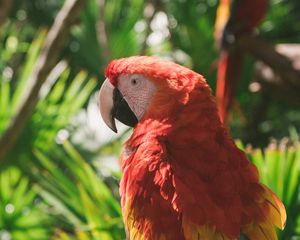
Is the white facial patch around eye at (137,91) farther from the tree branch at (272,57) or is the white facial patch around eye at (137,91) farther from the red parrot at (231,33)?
the tree branch at (272,57)

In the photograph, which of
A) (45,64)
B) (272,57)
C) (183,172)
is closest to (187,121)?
(183,172)

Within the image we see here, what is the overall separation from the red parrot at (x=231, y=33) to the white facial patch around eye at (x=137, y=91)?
102 centimetres

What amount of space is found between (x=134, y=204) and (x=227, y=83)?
3.99ft

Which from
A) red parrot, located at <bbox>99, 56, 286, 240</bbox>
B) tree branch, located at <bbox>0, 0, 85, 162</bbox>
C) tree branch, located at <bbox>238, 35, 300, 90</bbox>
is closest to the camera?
red parrot, located at <bbox>99, 56, 286, 240</bbox>

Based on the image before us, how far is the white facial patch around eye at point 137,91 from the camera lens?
3.30 ft

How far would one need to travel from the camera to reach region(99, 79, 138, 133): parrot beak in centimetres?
106

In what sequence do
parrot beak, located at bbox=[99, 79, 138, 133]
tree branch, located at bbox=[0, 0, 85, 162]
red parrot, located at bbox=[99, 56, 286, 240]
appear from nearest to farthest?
red parrot, located at bbox=[99, 56, 286, 240]
parrot beak, located at bbox=[99, 79, 138, 133]
tree branch, located at bbox=[0, 0, 85, 162]

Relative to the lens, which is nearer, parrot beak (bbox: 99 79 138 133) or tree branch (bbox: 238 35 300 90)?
parrot beak (bbox: 99 79 138 133)

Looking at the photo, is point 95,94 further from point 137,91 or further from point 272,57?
point 137,91

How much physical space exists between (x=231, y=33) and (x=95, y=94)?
552 millimetres

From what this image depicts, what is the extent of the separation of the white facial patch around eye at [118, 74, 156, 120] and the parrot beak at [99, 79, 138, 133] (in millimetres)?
14

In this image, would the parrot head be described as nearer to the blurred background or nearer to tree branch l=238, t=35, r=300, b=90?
the blurred background

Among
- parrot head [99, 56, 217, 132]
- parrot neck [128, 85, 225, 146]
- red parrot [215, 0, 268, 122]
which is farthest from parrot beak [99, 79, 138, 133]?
red parrot [215, 0, 268, 122]

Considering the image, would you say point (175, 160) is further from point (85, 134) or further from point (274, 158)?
point (85, 134)
